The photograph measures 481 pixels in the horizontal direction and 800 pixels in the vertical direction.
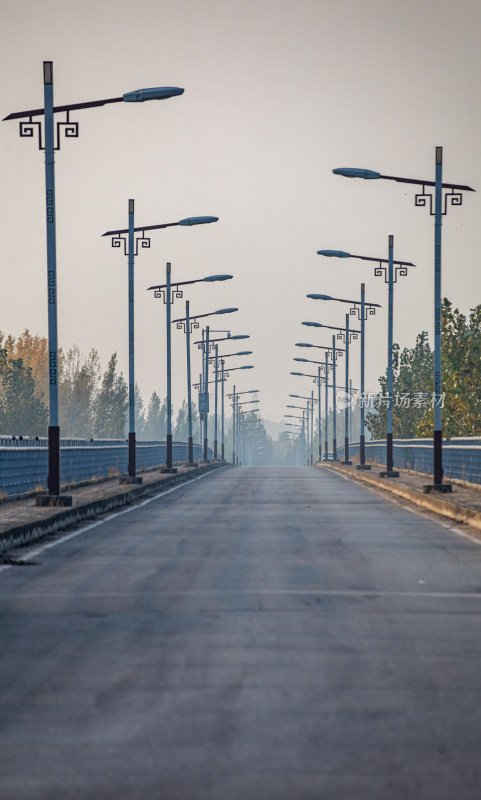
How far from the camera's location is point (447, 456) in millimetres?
35375

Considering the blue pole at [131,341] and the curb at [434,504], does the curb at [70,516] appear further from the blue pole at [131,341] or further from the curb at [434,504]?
the curb at [434,504]

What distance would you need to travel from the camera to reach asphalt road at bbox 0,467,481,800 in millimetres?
5586

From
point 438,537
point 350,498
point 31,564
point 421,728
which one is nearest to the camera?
point 421,728

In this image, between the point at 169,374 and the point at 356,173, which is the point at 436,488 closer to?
the point at 356,173

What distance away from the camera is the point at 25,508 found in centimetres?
2189

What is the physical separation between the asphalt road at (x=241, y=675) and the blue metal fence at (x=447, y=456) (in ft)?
51.5

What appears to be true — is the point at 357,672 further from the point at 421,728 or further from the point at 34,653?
the point at 34,653

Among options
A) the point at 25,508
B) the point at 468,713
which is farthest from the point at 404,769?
the point at 25,508

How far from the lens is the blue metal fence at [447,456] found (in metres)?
31.0

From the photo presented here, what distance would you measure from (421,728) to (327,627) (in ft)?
10.6

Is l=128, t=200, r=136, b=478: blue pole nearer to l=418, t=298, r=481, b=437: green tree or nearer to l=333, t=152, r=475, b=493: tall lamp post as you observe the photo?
l=333, t=152, r=475, b=493: tall lamp post

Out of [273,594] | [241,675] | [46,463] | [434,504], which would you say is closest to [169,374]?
[46,463]

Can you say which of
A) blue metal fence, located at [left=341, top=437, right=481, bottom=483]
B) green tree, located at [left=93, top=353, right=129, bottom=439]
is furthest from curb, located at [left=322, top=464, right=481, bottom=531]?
green tree, located at [left=93, top=353, right=129, bottom=439]

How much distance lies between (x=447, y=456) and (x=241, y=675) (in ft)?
92.8
